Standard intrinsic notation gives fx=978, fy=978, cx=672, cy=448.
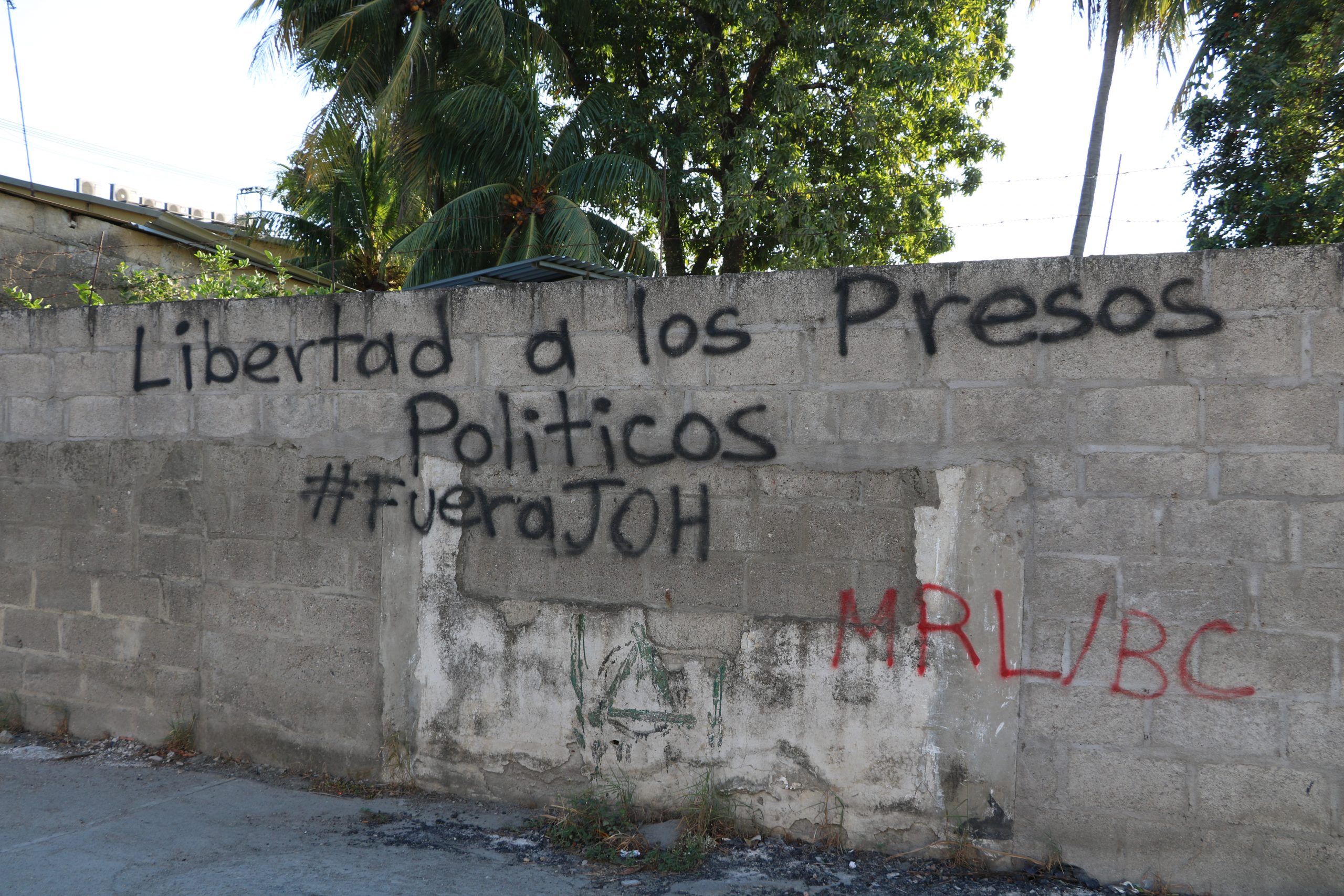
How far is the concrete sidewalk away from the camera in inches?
122

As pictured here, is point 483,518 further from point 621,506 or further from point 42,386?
point 42,386

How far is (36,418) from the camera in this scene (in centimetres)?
467

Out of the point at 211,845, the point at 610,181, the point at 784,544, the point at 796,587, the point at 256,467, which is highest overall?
the point at 610,181

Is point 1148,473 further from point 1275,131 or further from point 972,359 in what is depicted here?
point 1275,131

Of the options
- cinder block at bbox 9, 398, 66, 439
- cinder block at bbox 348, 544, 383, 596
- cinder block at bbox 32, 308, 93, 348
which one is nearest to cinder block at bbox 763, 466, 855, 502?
cinder block at bbox 348, 544, 383, 596

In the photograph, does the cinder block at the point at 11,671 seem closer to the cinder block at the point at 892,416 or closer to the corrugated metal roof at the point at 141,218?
the cinder block at the point at 892,416

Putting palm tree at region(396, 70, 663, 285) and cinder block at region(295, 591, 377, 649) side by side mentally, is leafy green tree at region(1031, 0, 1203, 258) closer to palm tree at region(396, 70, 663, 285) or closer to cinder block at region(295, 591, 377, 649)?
palm tree at region(396, 70, 663, 285)

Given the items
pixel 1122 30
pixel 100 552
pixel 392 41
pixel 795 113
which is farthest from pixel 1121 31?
pixel 100 552

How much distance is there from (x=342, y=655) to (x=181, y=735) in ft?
3.25

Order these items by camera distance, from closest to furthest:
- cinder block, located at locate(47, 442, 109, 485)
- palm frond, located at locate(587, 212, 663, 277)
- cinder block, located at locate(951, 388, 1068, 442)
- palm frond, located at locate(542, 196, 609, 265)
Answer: cinder block, located at locate(951, 388, 1068, 442)
cinder block, located at locate(47, 442, 109, 485)
palm frond, located at locate(542, 196, 609, 265)
palm frond, located at locate(587, 212, 663, 277)

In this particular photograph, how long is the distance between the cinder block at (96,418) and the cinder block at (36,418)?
61 millimetres

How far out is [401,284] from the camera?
634 inches

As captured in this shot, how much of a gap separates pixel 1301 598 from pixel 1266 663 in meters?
0.22

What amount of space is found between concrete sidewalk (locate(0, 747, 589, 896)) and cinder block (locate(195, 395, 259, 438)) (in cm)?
145
